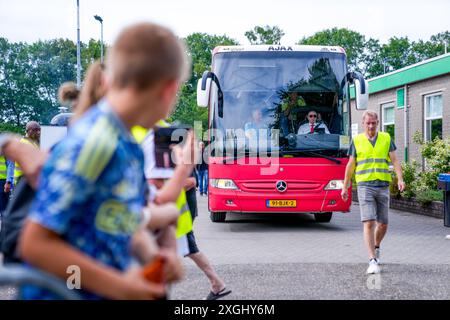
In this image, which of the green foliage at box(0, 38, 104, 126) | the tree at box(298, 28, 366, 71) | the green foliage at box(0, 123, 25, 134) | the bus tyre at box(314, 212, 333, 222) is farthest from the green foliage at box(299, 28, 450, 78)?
the bus tyre at box(314, 212, 333, 222)

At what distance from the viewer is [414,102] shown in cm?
2311

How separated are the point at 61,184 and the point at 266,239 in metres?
9.04

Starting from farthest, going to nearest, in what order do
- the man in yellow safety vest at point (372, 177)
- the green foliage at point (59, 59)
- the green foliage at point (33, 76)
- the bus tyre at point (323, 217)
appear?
the green foliage at point (33, 76) < the green foliage at point (59, 59) < the bus tyre at point (323, 217) < the man in yellow safety vest at point (372, 177)

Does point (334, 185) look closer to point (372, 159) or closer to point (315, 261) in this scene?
point (315, 261)

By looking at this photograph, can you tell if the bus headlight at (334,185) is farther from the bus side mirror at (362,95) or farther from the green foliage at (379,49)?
the green foliage at (379,49)

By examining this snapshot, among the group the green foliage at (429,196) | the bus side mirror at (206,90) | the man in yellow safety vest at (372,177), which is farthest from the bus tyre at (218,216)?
the man in yellow safety vest at (372,177)

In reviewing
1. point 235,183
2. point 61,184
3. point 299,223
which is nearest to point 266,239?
point 235,183

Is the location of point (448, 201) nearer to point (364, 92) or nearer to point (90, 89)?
point (364, 92)

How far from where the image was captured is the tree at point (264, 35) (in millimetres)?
53375

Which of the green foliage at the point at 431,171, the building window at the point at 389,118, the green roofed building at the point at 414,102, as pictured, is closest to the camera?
the green foliage at the point at 431,171

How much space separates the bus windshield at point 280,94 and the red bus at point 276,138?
0.02 meters

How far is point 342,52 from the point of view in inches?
476

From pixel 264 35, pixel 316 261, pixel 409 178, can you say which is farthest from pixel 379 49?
pixel 316 261

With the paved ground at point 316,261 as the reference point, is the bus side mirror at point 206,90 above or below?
above
